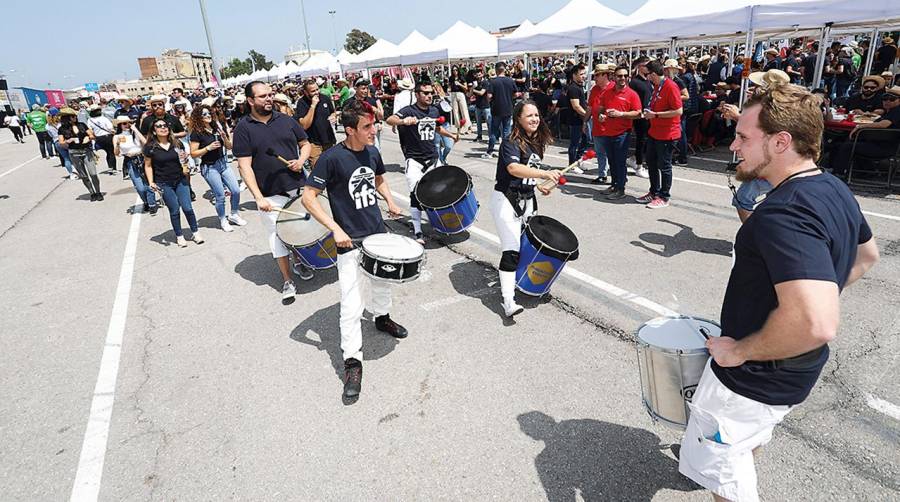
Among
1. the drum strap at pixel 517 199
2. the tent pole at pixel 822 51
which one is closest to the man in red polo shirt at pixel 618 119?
the drum strap at pixel 517 199

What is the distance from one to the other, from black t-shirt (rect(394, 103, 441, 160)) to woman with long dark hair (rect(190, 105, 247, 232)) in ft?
9.04

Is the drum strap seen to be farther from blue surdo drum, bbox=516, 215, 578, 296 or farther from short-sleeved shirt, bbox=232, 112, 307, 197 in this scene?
short-sleeved shirt, bbox=232, 112, 307, 197

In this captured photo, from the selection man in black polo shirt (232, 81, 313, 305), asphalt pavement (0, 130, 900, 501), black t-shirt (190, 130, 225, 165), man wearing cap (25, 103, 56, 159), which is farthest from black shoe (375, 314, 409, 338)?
man wearing cap (25, 103, 56, 159)

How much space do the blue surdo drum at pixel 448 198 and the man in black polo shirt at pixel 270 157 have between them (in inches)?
55.9

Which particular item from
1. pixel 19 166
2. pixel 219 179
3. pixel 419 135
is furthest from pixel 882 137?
pixel 19 166

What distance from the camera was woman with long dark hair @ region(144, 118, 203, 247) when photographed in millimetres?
6637

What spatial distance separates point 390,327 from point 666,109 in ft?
17.3

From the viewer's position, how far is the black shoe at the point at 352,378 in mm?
3437

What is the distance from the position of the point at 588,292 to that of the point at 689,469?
2.94 meters

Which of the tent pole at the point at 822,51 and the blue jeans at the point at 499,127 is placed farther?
the blue jeans at the point at 499,127

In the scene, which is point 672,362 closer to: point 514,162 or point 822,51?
point 514,162

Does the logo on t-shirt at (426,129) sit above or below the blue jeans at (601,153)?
above

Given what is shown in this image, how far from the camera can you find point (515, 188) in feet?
13.9

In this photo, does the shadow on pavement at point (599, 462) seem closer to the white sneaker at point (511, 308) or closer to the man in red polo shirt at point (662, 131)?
the white sneaker at point (511, 308)
